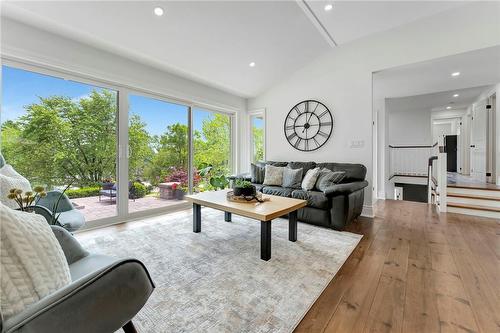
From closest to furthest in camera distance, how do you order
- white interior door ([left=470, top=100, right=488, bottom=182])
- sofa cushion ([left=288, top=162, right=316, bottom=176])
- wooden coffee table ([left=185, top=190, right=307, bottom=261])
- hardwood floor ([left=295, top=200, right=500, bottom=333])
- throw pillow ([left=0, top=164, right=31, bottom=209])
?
hardwood floor ([left=295, top=200, right=500, bottom=333])
throw pillow ([left=0, top=164, right=31, bottom=209])
wooden coffee table ([left=185, top=190, right=307, bottom=261])
sofa cushion ([left=288, top=162, right=316, bottom=176])
white interior door ([left=470, top=100, right=488, bottom=182])

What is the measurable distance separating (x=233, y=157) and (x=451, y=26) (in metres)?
4.41

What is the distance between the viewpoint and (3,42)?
7.84ft

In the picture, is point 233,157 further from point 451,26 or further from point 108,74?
point 451,26

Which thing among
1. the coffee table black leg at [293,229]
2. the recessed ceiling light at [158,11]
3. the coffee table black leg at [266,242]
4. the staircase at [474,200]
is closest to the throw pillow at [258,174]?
the coffee table black leg at [293,229]

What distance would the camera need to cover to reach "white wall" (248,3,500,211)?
3.01 metres

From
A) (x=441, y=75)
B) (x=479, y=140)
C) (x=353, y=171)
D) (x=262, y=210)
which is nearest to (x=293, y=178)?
(x=353, y=171)

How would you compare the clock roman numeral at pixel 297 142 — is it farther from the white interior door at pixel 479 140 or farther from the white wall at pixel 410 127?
the white interior door at pixel 479 140

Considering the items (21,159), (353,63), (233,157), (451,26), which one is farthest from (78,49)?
(451,26)

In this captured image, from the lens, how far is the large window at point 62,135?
8.47 ft

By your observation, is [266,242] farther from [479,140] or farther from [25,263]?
[479,140]

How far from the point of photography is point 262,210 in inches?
89.3

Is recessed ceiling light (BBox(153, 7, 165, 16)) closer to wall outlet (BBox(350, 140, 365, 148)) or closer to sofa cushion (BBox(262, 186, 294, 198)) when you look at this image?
sofa cushion (BBox(262, 186, 294, 198))

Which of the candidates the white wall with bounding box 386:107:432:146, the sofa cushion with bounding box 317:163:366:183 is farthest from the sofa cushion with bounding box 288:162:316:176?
the white wall with bounding box 386:107:432:146

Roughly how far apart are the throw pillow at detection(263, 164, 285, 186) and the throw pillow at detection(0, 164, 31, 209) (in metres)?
3.23
